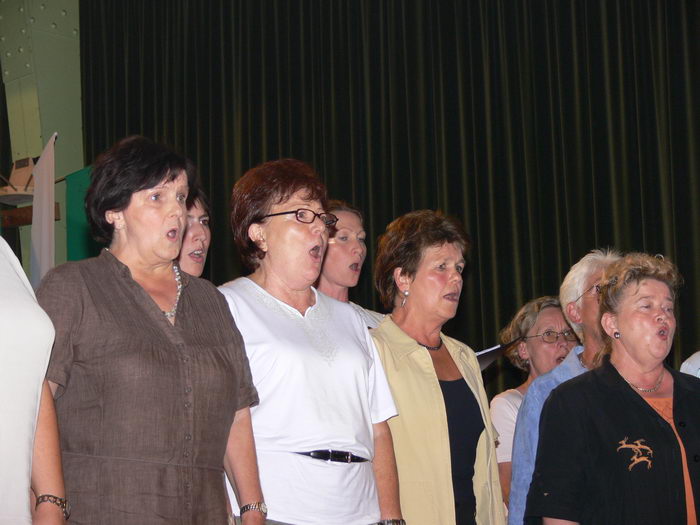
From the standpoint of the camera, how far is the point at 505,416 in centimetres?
394

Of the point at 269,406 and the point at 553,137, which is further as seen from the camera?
the point at 553,137

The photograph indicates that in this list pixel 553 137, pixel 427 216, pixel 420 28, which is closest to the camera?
pixel 427 216

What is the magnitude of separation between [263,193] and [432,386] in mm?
867

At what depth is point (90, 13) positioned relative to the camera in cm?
755

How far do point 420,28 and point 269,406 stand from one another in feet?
13.1

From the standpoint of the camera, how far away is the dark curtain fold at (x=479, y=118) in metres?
5.09

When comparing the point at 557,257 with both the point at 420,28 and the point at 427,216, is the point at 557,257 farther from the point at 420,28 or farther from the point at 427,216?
the point at 427,216

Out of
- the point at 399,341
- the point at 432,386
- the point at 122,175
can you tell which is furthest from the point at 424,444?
the point at 122,175

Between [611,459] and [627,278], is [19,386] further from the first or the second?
[627,278]

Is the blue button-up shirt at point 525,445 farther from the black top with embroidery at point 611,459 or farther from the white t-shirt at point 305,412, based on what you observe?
the white t-shirt at point 305,412

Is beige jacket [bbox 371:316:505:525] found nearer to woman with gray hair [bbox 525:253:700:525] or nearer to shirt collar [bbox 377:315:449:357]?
shirt collar [bbox 377:315:449:357]

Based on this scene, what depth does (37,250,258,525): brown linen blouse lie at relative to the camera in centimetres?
194

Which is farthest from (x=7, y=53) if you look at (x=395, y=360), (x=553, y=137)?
(x=395, y=360)

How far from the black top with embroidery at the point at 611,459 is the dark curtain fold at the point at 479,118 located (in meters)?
2.35
